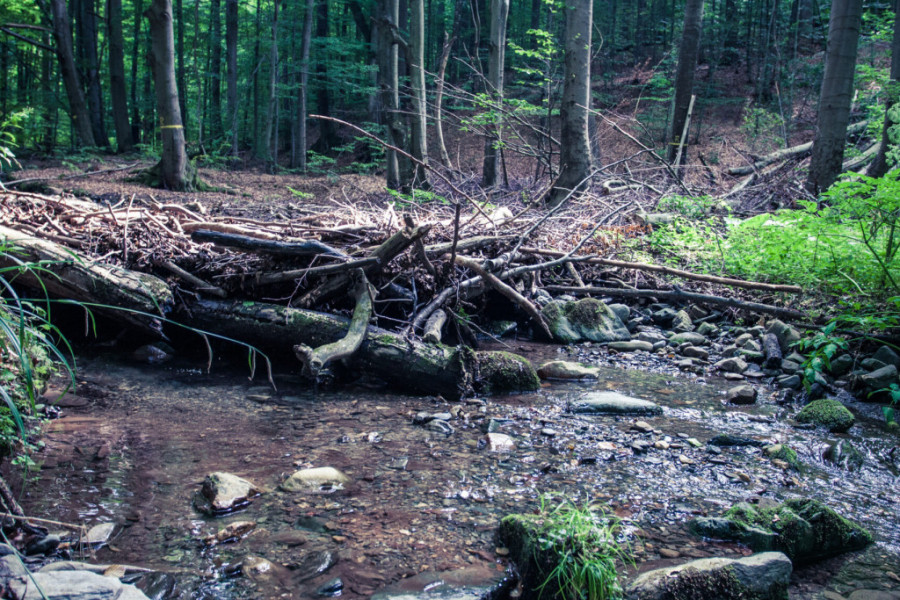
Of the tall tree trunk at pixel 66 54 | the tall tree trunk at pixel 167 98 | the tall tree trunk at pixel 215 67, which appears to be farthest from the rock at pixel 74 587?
the tall tree trunk at pixel 215 67

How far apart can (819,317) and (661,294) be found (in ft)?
5.41

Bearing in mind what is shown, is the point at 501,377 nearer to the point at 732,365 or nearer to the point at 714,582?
the point at 732,365

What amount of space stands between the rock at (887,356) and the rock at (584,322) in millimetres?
2342

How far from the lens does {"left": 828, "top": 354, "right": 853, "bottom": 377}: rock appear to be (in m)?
4.89

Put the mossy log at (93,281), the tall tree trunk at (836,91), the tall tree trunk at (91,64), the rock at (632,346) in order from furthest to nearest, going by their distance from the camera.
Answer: the tall tree trunk at (91,64) → the tall tree trunk at (836,91) → the rock at (632,346) → the mossy log at (93,281)

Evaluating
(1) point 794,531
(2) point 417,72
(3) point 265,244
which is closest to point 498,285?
(3) point 265,244

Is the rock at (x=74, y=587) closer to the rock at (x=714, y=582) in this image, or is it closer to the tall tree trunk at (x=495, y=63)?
the rock at (x=714, y=582)

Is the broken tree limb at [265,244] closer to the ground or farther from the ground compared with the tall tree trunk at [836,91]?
closer to the ground

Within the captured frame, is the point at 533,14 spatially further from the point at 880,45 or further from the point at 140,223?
the point at 140,223

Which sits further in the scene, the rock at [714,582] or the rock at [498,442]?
the rock at [498,442]

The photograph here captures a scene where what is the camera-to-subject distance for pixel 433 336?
4.68 meters

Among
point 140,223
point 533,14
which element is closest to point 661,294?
point 140,223

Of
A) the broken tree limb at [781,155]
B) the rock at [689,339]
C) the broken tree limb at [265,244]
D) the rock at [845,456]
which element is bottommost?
the rock at [845,456]

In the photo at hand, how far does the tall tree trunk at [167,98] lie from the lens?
10.8 m
